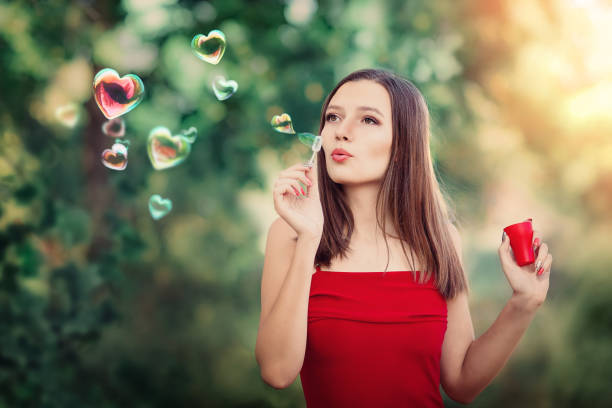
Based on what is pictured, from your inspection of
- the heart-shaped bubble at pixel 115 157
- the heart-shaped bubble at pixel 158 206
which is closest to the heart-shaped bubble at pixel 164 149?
the heart-shaped bubble at pixel 115 157

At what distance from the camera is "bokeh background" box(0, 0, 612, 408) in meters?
4.26

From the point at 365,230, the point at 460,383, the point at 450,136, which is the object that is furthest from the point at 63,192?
the point at 460,383

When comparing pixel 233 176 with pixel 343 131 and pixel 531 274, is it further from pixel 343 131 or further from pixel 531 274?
pixel 531 274

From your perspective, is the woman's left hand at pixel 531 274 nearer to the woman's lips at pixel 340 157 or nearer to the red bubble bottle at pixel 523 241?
the red bubble bottle at pixel 523 241

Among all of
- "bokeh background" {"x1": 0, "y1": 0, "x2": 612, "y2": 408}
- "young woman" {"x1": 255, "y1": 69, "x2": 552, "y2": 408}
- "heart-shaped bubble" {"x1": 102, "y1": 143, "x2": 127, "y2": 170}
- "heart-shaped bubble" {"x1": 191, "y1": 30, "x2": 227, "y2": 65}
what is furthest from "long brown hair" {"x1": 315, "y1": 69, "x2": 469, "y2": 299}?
"bokeh background" {"x1": 0, "y1": 0, "x2": 612, "y2": 408}

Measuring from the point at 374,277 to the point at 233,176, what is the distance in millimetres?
2844

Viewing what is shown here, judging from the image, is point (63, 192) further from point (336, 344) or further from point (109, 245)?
point (336, 344)

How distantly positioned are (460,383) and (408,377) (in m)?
0.29

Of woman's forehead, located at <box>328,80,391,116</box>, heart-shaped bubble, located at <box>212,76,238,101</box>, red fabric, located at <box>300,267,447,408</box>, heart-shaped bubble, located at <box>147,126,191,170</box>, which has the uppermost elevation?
heart-shaped bubble, located at <box>212,76,238,101</box>

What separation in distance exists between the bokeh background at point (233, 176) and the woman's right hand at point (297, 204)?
2404 mm

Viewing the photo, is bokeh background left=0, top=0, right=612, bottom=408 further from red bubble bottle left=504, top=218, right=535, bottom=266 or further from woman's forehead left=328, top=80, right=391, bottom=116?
red bubble bottle left=504, top=218, right=535, bottom=266

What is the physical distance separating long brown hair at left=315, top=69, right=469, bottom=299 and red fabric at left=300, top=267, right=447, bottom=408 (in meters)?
0.14

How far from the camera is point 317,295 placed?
6.18 ft

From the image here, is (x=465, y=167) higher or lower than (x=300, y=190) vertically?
higher
